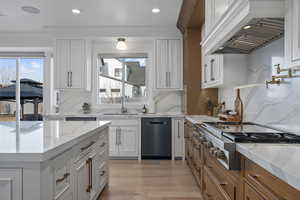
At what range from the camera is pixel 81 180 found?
1.95 meters

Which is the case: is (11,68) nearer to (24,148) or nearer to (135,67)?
(135,67)

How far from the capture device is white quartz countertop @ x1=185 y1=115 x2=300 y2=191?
2.64ft

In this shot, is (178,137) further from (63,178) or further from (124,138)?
(63,178)

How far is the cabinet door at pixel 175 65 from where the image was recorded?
15.5 ft

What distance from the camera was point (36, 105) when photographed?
18.1 ft

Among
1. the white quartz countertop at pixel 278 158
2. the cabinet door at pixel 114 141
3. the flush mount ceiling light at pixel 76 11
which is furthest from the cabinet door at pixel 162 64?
the white quartz countertop at pixel 278 158

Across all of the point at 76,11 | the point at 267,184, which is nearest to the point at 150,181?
the point at 267,184

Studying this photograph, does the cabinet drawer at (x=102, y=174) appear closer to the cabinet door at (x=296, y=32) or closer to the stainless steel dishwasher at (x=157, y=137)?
the stainless steel dishwasher at (x=157, y=137)

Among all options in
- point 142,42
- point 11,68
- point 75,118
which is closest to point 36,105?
point 11,68

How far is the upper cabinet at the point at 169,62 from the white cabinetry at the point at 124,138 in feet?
3.24

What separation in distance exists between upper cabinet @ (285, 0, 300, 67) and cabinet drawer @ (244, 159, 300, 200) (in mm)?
583

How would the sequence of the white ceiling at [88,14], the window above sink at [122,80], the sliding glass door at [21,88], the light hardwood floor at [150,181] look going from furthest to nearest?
the sliding glass door at [21,88] → the window above sink at [122,80] → the white ceiling at [88,14] → the light hardwood floor at [150,181]

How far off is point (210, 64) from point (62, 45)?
10.0 ft

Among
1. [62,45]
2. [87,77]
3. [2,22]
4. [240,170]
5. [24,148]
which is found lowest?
[240,170]
